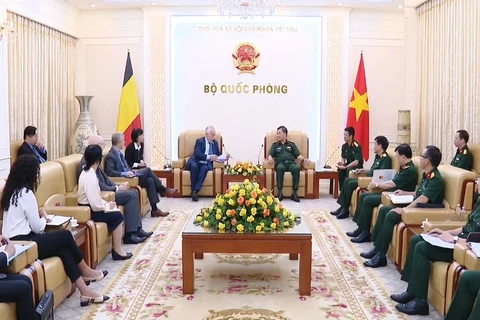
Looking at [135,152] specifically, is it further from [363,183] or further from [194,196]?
[363,183]

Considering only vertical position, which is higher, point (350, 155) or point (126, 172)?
point (350, 155)

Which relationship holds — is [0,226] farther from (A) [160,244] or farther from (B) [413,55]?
(B) [413,55]

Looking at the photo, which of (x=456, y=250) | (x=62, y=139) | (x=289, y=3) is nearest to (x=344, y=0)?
(x=289, y=3)

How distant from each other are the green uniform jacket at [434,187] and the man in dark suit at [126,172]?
3.96 metres

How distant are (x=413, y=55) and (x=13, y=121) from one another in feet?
22.1

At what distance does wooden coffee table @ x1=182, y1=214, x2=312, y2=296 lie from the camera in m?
4.69

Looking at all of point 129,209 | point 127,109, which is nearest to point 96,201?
point 129,209

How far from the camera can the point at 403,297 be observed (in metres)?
4.48

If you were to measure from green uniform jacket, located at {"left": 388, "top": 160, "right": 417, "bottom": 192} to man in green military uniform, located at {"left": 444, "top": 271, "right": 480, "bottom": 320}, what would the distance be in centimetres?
296

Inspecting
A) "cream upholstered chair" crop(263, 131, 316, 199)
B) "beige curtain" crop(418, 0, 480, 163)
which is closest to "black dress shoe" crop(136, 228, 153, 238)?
"cream upholstered chair" crop(263, 131, 316, 199)

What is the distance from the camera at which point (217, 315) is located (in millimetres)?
4270

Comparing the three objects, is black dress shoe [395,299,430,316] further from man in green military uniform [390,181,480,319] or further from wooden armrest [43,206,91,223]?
wooden armrest [43,206,91,223]

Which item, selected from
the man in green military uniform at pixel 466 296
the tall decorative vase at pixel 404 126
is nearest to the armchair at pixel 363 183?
the tall decorative vase at pixel 404 126

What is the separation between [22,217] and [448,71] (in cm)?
657
